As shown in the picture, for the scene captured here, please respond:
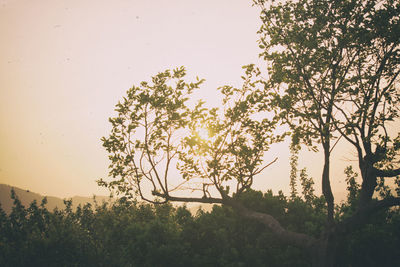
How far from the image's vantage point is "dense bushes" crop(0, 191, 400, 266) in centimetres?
1115

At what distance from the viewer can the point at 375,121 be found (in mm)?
10969

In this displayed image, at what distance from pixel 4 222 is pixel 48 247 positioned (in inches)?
348

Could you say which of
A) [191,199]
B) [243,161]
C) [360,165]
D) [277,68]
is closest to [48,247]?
[191,199]

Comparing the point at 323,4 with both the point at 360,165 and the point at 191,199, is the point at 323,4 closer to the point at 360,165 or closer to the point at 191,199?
the point at 360,165

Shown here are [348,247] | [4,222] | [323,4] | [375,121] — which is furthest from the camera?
[4,222]

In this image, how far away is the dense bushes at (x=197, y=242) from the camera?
11.1m

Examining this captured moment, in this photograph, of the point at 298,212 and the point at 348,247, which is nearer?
the point at 348,247

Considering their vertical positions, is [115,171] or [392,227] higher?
[115,171]

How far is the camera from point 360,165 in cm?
1133

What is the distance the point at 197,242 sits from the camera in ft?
53.2

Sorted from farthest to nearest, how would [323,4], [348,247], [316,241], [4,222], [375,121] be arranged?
[4,222]
[348,247]
[323,4]
[375,121]
[316,241]

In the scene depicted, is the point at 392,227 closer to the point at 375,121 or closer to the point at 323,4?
the point at 375,121

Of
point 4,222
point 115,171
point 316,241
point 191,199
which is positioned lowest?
point 4,222

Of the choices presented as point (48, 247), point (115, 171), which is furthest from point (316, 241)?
point (48, 247)
